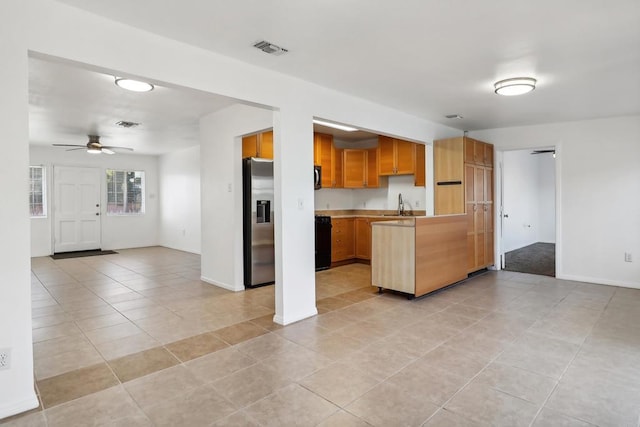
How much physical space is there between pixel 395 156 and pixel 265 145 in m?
2.64

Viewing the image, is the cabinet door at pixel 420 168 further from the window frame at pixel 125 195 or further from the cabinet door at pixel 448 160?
the window frame at pixel 125 195

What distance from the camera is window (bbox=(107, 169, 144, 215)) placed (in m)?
9.18

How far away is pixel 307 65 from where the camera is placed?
10.9 ft

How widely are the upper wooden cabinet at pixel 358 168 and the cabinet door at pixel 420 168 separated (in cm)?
99

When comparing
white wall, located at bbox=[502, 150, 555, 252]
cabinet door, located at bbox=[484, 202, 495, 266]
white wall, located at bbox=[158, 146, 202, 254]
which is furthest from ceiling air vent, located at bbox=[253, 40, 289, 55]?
white wall, located at bbox=[502, 150, 555, 252]

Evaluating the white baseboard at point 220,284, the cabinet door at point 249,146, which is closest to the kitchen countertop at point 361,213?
the cabinet door at point 249,146

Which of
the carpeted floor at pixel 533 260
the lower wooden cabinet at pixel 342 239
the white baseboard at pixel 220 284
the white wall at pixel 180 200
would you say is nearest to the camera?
the white baseboard at pixel 220 284

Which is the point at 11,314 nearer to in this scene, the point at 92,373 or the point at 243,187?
the point at 92,373

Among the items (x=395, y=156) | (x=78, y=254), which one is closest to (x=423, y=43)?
(x=395, y=156)

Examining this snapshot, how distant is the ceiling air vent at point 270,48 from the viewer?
2.85 m

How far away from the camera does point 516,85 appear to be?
12.1 ft

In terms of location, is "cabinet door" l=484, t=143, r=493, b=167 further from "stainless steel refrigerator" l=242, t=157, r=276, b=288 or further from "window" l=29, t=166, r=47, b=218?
"window" l=29, t=166, r=47, b=218

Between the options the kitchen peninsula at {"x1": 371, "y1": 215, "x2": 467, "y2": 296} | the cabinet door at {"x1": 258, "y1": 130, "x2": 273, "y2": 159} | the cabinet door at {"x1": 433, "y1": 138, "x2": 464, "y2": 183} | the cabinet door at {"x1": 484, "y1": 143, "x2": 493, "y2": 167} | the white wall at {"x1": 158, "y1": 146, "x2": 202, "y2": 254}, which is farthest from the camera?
the white wall at {"x1": 158, "y1": 146, "x2": 202, "y2": 254}

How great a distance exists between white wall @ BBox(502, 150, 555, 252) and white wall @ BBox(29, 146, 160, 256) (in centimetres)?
890
